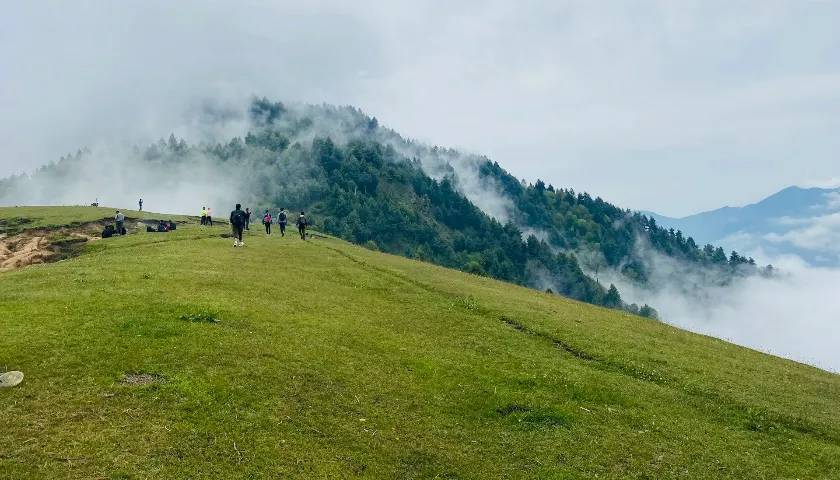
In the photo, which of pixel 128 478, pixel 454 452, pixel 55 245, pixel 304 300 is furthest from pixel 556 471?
pixel 55 245

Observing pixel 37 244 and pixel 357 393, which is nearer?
pixel 357 393

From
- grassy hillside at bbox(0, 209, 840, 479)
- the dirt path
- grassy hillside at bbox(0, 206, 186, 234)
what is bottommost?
grassy hillside at bbox(0, 209, 840, 479)

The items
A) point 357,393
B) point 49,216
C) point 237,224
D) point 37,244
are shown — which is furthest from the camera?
point 49,216

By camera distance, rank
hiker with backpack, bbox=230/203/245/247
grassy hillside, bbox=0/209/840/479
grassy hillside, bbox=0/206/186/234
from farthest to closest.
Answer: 1. grassy hillside, bbox=0/206/186/234
2. hiker with backpack, bbox=230/203/245/247
3. grassy hillside, bbox=0/209/840/479

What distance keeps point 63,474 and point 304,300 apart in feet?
64.7

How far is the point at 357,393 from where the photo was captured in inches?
864

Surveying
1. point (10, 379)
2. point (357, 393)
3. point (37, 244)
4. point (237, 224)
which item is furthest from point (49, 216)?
point (357, 393)

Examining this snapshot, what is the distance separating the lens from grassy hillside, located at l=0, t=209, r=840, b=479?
1739 centimetres

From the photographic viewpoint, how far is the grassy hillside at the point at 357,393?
57.1 ft

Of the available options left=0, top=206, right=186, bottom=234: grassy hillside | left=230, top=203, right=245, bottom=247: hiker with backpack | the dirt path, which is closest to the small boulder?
the dirt path

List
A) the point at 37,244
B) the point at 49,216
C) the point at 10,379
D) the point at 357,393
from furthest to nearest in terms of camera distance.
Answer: the point at 49,216 < the point at 37,244 < the point at 357,393 < the point at 10,379

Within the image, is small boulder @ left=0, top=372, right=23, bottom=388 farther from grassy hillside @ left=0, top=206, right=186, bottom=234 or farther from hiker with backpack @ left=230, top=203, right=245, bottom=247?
grassy hillside @ left=0, top=206, right=186, bottom=234

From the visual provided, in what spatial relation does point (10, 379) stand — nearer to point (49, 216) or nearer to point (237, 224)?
point (237, 224)

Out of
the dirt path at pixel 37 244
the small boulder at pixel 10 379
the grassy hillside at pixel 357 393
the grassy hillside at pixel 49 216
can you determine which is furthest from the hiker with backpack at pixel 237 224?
the small boulder at pixel 10 379
